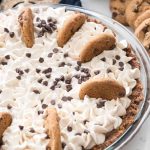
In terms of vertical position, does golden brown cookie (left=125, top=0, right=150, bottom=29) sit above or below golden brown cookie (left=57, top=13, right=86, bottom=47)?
below

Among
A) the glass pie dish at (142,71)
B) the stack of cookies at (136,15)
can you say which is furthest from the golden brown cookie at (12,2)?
the stack of cookies at (136,15)

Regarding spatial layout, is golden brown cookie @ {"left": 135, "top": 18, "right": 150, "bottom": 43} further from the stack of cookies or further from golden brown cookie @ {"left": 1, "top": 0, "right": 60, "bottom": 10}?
golden brown cookie @ {"left": 1, "top": 0, "right": 60, "bottom": 10}

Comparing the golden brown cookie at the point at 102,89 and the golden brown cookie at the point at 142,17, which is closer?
the golden brown cookie at the point at 102,89

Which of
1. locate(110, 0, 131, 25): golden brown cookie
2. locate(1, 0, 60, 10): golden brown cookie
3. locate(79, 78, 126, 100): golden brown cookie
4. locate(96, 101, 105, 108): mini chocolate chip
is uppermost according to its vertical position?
locate(79, 78, 126, 100): golden brown cookie

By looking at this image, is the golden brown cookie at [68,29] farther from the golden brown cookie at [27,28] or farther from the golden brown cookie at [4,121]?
Result: the golden brown cookie at [4,121]

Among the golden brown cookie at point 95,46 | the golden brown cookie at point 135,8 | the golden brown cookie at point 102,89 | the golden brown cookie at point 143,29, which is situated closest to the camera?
the golden brown cookie at point 102,89

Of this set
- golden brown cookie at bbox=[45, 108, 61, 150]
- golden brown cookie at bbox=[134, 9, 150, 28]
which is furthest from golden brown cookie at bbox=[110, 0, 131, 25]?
golden brown cookie at bbox=[45, 108, 61, 150]

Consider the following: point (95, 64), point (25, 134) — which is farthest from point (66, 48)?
point (25, 134)

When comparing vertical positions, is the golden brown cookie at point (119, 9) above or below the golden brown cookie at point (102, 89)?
below
